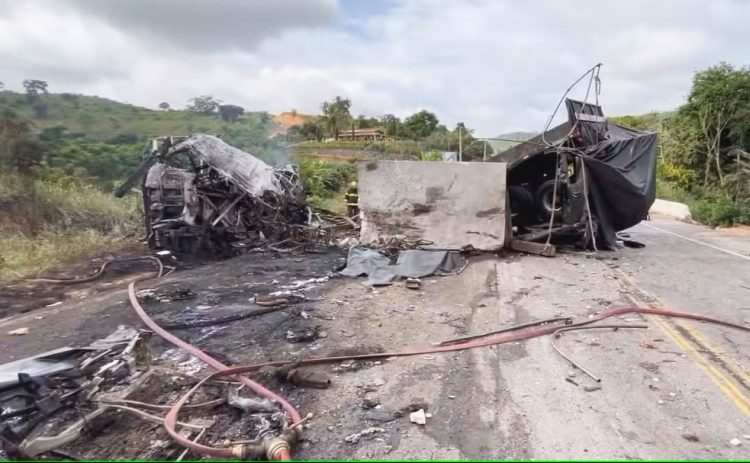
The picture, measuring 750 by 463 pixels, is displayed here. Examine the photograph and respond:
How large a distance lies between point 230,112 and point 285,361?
19402 millimetres

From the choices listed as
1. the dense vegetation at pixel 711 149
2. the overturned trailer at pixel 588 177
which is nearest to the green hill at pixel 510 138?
the overturned trailer at pixel 588 177

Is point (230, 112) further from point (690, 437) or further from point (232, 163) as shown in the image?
point (690, 437)

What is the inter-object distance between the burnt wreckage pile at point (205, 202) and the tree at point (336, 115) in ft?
112

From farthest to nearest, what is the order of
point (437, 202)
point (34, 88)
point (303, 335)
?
point (34, 88), point (437, 202), point (303, 335)

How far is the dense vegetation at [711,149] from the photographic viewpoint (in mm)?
17516

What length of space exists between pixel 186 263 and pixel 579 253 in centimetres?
823

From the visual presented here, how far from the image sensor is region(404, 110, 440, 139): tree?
45.2 metres

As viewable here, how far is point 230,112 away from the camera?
22062 millimetres

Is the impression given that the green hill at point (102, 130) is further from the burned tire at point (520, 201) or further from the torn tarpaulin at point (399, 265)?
the burned tire at point (520, 201)

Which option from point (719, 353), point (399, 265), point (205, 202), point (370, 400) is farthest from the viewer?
point (205, 202)

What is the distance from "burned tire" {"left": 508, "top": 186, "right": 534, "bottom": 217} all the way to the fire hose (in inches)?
218

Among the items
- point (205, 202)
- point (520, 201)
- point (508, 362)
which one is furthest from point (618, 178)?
point (205, 202)

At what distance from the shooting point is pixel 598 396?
393 cm

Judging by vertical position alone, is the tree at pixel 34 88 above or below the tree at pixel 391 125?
below
